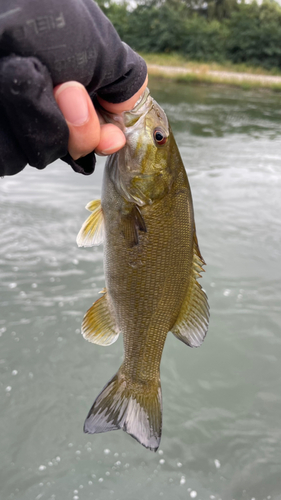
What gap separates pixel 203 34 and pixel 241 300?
4365 cm

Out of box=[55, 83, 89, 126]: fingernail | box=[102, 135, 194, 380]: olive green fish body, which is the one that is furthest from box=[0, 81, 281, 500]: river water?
box=[55, 83, 89, 126]: fingernail

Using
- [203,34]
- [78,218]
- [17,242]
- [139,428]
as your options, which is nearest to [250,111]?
[78,218]

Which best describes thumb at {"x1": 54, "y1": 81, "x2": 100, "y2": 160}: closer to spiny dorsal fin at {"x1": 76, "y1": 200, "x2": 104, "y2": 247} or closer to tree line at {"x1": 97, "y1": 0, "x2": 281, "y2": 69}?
spiny dorsal fin at {"x1": 76, "y1": 200, "x2": 104, "y2": 247}


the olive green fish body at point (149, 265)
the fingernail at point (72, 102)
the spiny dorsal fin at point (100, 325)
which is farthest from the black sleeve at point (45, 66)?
the spiny dorsal fin at point (100, 325)

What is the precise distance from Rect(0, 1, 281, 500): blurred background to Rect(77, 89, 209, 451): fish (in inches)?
47.6

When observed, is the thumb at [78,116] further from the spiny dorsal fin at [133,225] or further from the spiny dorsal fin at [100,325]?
the spiny dorsal fin at [100,325]

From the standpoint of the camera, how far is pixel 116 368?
12.1 ft

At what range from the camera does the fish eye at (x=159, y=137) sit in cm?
173

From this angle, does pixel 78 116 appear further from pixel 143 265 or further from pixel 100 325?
pixel 100 325

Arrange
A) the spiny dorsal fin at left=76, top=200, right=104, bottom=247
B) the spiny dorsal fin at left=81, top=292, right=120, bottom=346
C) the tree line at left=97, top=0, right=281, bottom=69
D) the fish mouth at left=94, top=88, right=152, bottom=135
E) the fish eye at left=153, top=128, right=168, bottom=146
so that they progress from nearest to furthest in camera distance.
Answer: the fish mouth at left=94, top=88, right=152, bottom=135
the fish eye at left=153, top=128, right=168, bottom=146
the spiny dorsal fin at left=76, top=200, right=104, bottom=247
the spiny dorsal fin at left=81, top=292, right=120, bottom=346
the tree line at left=97, top=0, right=281, bottom=69

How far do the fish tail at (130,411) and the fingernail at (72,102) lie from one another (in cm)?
140

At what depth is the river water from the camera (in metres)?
2.93

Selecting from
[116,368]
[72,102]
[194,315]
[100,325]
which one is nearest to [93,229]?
[100,325]

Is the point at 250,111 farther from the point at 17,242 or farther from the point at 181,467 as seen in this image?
the point at 181,467
